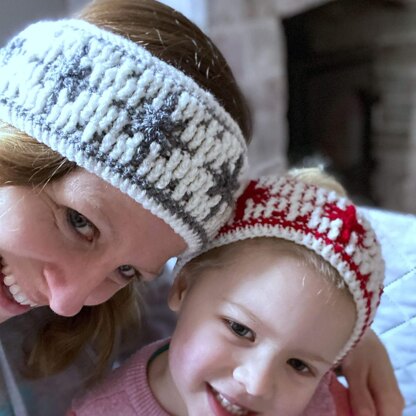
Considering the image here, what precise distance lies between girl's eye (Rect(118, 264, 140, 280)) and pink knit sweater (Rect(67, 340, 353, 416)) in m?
0.18

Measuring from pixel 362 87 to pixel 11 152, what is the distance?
6.46ft

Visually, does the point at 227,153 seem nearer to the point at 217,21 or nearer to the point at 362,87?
the point at 217,21

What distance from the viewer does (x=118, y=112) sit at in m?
0.62

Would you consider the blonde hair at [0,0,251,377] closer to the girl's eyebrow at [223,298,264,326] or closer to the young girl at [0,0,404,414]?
the young girl at [0,0,404,414]

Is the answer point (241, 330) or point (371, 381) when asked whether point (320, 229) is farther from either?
point (371, 381)

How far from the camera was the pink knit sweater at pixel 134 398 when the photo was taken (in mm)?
852

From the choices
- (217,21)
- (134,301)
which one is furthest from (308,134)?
(134,301)

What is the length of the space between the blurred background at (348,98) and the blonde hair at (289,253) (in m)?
0.94

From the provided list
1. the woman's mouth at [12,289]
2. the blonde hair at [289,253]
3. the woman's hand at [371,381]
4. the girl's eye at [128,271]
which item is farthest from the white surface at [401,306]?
the woman's mouth at [12,289]

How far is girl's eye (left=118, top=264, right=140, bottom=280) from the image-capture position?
2.45 ft

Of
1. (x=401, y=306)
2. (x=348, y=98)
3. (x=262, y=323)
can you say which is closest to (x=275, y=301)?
(x=262, y=323)

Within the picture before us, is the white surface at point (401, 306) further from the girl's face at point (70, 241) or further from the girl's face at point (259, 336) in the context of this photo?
the girl's face at point (70, 241)

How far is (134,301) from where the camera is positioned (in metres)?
0.94

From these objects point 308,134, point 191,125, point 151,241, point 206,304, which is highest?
point 191,125
